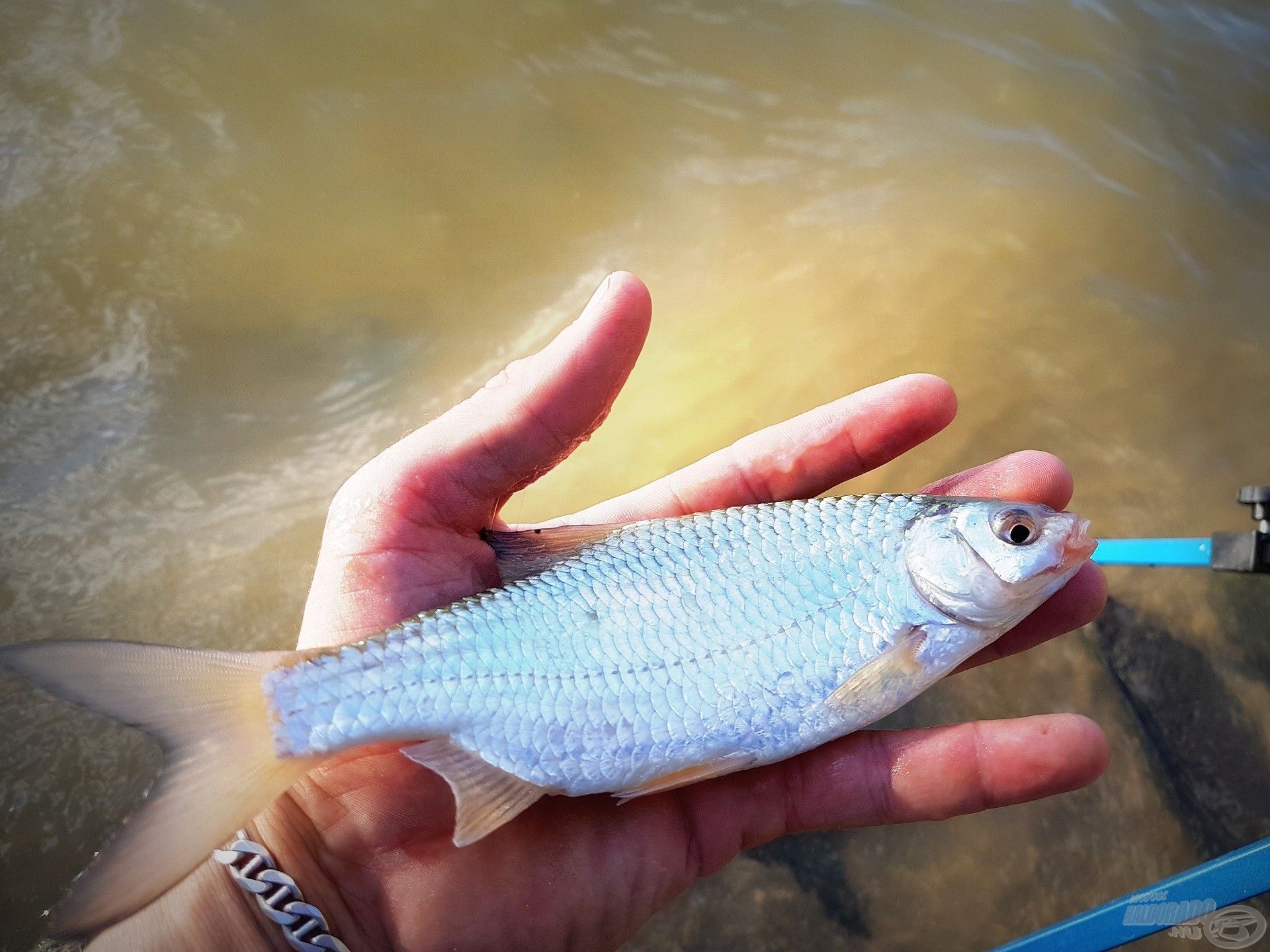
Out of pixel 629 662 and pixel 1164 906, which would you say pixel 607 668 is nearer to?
pixel 629 662

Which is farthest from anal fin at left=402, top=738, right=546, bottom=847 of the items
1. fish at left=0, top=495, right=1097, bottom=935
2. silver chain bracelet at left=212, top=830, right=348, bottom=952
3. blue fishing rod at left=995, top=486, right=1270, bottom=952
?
blue fishing rod at left=995, top=486, right=1270, bottom=952

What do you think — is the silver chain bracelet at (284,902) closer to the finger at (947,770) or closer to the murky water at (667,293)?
the murky water at (667,293)

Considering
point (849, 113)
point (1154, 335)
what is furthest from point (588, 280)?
point (1154, 335)

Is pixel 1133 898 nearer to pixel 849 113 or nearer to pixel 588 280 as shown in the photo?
pixel 588 280

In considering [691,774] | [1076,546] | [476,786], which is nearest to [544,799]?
[476,786]

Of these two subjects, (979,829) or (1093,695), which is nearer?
(979,829)

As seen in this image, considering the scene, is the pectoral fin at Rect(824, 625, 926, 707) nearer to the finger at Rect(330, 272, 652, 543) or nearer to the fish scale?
the fish scale
